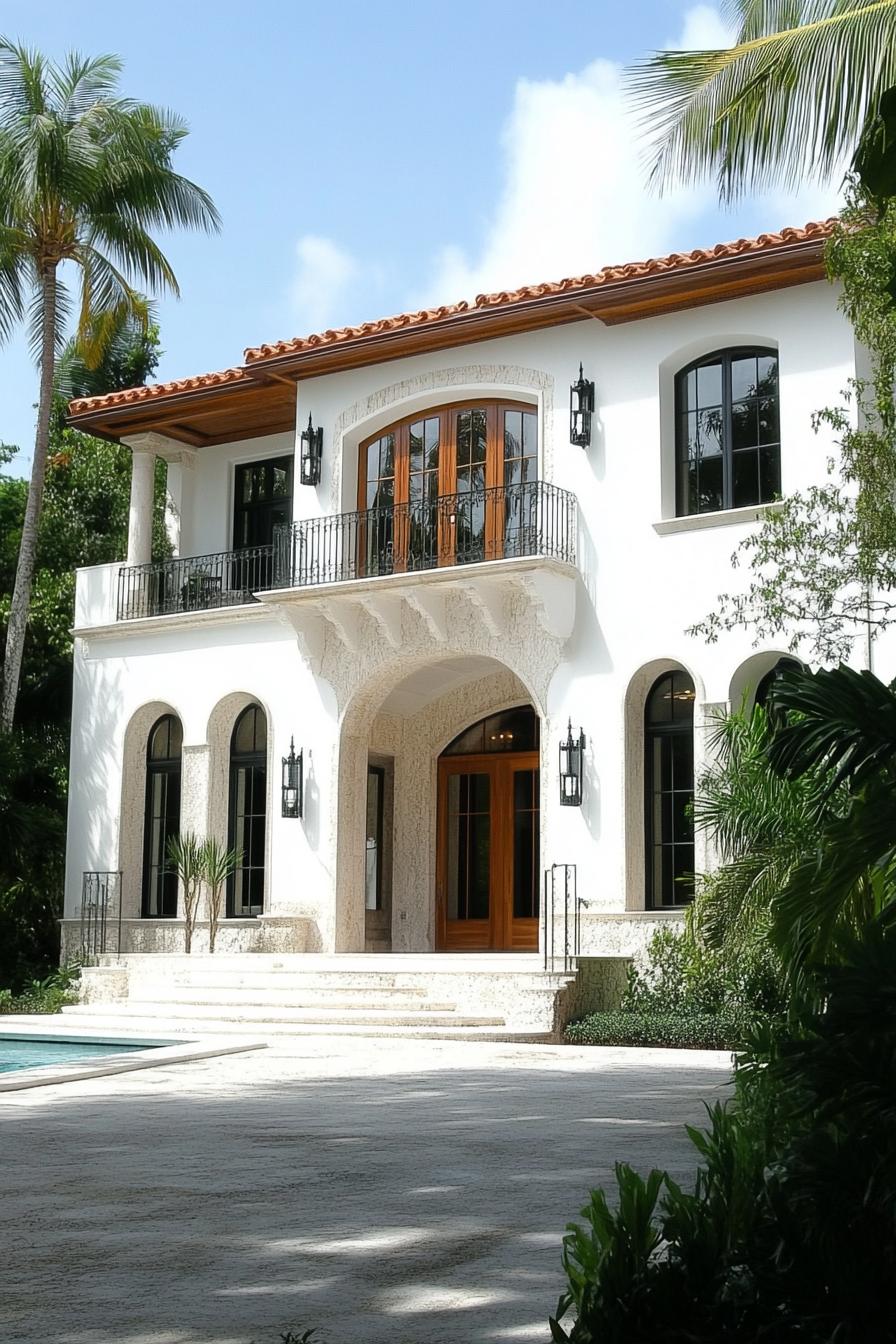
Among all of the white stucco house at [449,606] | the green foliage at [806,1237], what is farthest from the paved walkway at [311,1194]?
the white stucco house at [449,606]

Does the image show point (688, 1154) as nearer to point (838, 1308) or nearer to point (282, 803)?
point (838, 1308)

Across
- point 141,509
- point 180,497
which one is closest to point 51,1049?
point 141,509

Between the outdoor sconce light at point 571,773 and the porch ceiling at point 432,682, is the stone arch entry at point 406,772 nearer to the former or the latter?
the porch ceiling at point 432,682

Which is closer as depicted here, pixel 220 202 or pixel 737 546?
pixel 737 546

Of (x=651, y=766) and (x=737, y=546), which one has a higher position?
(x=737, y=546)

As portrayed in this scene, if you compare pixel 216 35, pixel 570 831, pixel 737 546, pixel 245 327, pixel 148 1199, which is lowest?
pixel 148 1199

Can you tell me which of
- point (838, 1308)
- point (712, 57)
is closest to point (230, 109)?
point (712, 57)

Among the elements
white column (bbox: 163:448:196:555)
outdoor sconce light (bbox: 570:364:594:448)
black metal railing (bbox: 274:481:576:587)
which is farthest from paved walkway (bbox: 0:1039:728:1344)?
white column (bbox: 163:448:196:555)

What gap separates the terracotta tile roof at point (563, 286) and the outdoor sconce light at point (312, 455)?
105 cm

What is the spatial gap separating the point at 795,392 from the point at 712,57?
394 centimetres

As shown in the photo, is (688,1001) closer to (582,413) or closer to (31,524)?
(582,413)

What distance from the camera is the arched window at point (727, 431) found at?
16953mm

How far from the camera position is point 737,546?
16406mm

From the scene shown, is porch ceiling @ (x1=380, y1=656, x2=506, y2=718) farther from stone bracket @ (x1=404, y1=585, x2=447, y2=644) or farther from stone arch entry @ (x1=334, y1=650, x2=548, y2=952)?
stone bracket @ (x1=404, y1=585, x2=447, y2=644)
